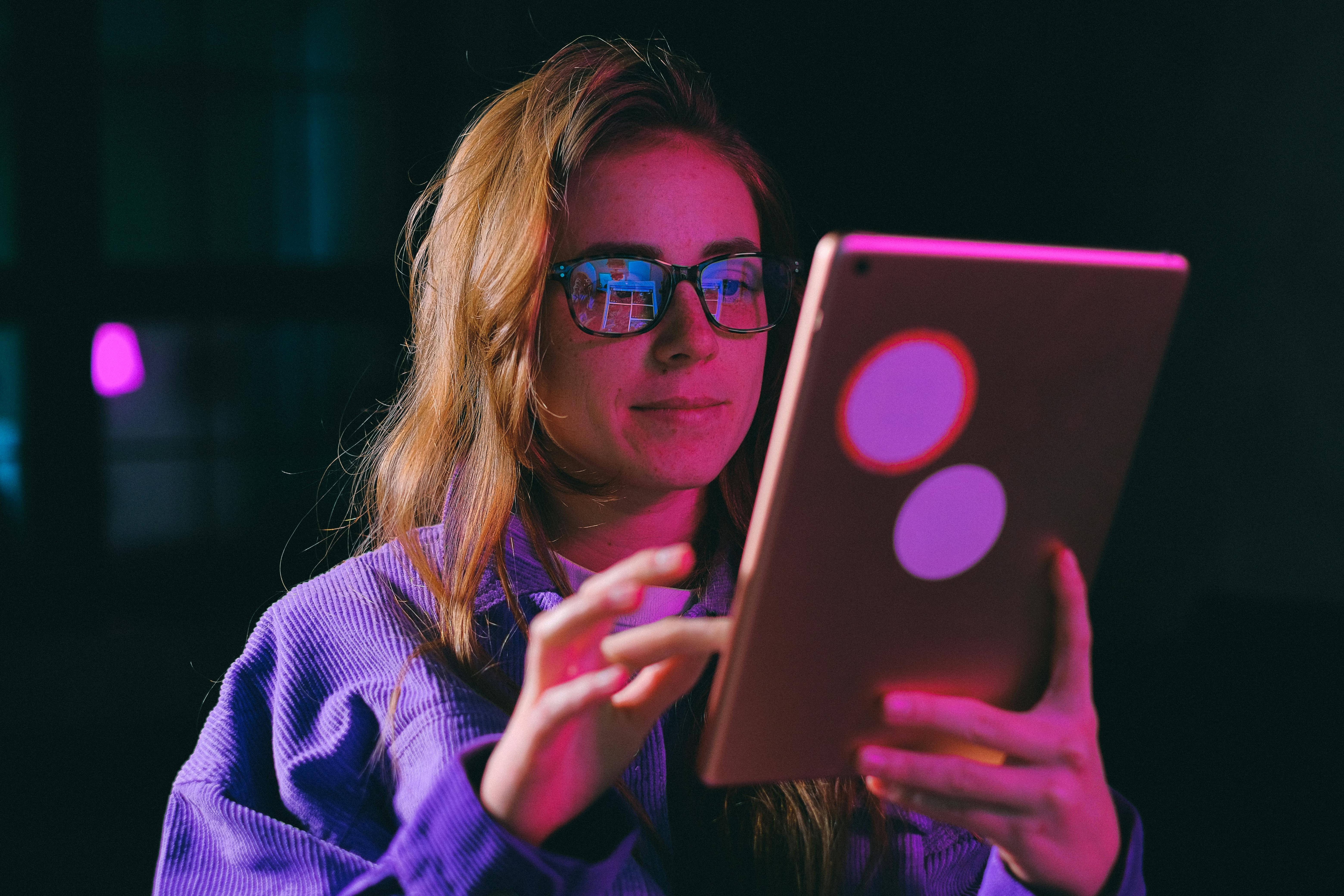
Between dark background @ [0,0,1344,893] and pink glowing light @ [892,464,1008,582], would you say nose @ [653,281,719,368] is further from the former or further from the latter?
dark background @ [0,0,1344,893]

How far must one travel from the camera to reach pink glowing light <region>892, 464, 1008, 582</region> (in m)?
0.69

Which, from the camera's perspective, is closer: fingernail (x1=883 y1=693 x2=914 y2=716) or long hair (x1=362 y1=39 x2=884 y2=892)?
fingernail (x1=883 y1=693 x2=914 y2=716)

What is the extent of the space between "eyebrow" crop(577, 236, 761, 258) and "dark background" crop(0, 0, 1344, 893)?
83.0 inches

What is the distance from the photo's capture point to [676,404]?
1.06m

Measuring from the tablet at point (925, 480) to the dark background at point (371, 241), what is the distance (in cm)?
243

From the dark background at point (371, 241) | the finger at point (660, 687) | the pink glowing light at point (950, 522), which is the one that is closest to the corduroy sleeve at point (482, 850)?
the finger at point (660, 687)

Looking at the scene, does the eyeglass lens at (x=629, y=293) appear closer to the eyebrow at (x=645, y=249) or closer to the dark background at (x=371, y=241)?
the eyebrow at (x=645, y=249)

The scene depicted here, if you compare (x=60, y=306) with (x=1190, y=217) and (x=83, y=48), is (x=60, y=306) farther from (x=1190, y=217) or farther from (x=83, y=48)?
(x=1190, y=217)

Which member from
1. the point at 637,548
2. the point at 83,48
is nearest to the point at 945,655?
the point at 637,548

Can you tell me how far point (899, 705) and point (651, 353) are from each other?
48cm

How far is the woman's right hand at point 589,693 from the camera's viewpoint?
0.67 m

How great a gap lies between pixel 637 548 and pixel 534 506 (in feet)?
0.44

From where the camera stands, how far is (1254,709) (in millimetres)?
2490

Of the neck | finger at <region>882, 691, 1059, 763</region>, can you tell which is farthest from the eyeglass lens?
finger at <region>882, 691, 1059, 763</region>
